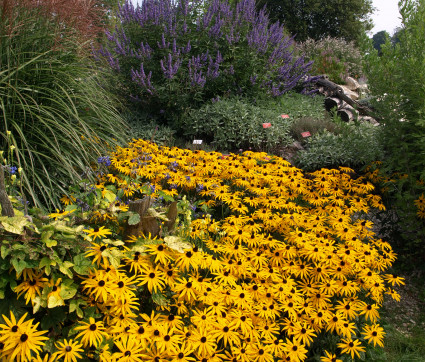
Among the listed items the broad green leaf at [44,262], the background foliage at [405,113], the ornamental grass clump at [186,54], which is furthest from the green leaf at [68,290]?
the ornamental grass clump at [186,54]

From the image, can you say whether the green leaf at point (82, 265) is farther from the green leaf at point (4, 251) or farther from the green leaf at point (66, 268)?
the green leaf at point (4, 251)

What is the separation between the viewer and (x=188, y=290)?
189 centimetres

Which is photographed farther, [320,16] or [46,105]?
[320,16]

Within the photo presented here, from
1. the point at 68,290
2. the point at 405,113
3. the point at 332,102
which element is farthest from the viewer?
the point at 332,102

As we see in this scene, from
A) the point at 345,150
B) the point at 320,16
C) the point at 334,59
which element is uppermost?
the point at 320,16

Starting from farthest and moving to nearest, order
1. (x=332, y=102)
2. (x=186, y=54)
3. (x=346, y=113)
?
(x=332, y=102)
(x=346, y=113)
(x=186, y=54)

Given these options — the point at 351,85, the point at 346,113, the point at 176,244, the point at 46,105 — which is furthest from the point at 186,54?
the point at 351,85

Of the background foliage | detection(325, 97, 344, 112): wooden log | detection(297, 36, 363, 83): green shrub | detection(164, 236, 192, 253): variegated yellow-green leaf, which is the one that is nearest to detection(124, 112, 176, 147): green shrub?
the background foliage

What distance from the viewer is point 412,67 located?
354 cm

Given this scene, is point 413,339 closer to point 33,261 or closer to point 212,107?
point 33,261

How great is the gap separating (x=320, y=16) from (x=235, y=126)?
26512 millimetres

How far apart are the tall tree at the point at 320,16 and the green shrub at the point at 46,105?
24894mm

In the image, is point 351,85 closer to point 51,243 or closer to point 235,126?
point 235,126

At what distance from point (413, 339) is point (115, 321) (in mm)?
2263
